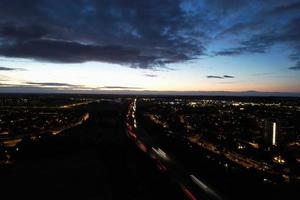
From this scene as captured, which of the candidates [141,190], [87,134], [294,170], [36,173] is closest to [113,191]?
[141,190]

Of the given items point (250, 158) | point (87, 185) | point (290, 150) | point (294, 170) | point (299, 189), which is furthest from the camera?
point (290, 150)

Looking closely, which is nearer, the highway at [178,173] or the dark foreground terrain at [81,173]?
the highway at [178,173]

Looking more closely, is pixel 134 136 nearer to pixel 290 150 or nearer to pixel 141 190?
pixel 290 150

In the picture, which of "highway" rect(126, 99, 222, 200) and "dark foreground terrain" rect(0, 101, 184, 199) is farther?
"dark foreground terrain" rect(0, 101, 184, 199)

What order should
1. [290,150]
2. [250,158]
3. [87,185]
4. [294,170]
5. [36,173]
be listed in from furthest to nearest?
[290,150] → [250,158] → [294,170] → [36,173] → [87,185]

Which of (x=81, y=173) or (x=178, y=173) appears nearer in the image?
(x=178, y=173)

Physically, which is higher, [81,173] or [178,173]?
[178,173]

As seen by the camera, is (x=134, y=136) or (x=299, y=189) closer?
(x=299, y=189)

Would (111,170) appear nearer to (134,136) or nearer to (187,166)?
(187,166)

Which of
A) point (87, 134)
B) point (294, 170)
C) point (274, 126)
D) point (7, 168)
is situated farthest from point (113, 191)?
point (274, 126)
